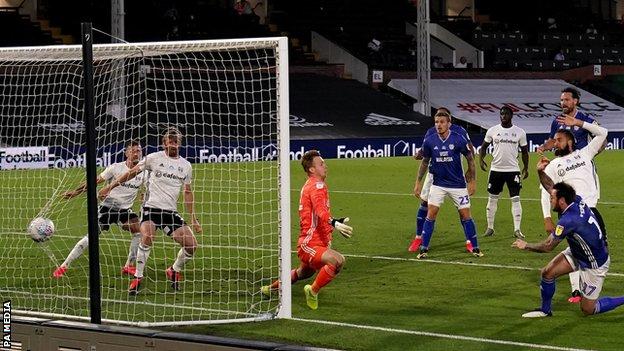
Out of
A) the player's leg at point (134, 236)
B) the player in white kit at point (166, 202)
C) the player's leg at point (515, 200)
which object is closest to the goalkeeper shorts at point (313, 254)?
the player in white kit at point (166, 202)

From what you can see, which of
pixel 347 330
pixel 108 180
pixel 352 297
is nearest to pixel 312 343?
pixel 347 330

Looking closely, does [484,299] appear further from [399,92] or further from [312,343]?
[399,92]

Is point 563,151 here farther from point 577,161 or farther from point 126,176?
point 126,176

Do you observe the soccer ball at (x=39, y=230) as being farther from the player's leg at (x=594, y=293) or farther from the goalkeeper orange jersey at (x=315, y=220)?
the player's leg at (x=594, y=293)

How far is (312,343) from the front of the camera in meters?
11.5

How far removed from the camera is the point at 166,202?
14.4m

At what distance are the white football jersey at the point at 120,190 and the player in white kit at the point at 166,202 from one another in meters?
0.89

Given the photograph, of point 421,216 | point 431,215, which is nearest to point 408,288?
point 431,215

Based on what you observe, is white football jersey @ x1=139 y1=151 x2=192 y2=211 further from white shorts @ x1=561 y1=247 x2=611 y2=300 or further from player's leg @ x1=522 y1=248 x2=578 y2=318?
white shorts @ x1=561 y1=247 x2=611 y2=300

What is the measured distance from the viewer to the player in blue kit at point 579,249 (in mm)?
11977

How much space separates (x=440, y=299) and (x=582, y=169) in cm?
231

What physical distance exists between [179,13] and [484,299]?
35.3m

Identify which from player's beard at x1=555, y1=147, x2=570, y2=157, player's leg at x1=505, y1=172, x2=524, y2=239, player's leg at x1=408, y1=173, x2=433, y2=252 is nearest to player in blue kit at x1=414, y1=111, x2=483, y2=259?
player's leg at x1=408, y1=173, x2=433, y2=252

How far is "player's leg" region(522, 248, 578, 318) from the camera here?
12.3m
